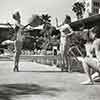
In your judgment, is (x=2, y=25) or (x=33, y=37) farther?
(x=2, y=25)

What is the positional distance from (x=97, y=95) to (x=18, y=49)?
5057 mm

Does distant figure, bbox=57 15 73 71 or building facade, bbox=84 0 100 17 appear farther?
building facade, bbox=84 0 100 17

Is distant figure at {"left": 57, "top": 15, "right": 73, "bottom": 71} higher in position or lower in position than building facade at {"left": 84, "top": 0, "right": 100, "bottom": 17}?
lower

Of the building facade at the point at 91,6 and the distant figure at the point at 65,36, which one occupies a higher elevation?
the building facade at the point at 91,6

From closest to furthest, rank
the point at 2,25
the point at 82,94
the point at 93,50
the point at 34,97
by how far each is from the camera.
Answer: the point at 34,97, the point at 82,94, the point at 93,50, the point at 2,25

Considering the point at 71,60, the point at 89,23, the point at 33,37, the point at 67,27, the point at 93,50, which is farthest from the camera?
the point at 33,37

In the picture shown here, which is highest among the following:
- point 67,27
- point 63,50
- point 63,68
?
point 67,27

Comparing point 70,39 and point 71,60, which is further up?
point 70,39

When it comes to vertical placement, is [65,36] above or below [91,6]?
below

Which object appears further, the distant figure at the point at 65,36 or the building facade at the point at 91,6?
the building facade at the point at 91,6

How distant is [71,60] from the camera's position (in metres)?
8.53

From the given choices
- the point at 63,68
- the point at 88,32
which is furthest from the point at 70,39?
the point at 88,32

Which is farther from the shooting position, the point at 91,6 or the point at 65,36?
the point at 91,6

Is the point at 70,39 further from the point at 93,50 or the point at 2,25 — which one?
the point at 2,25
